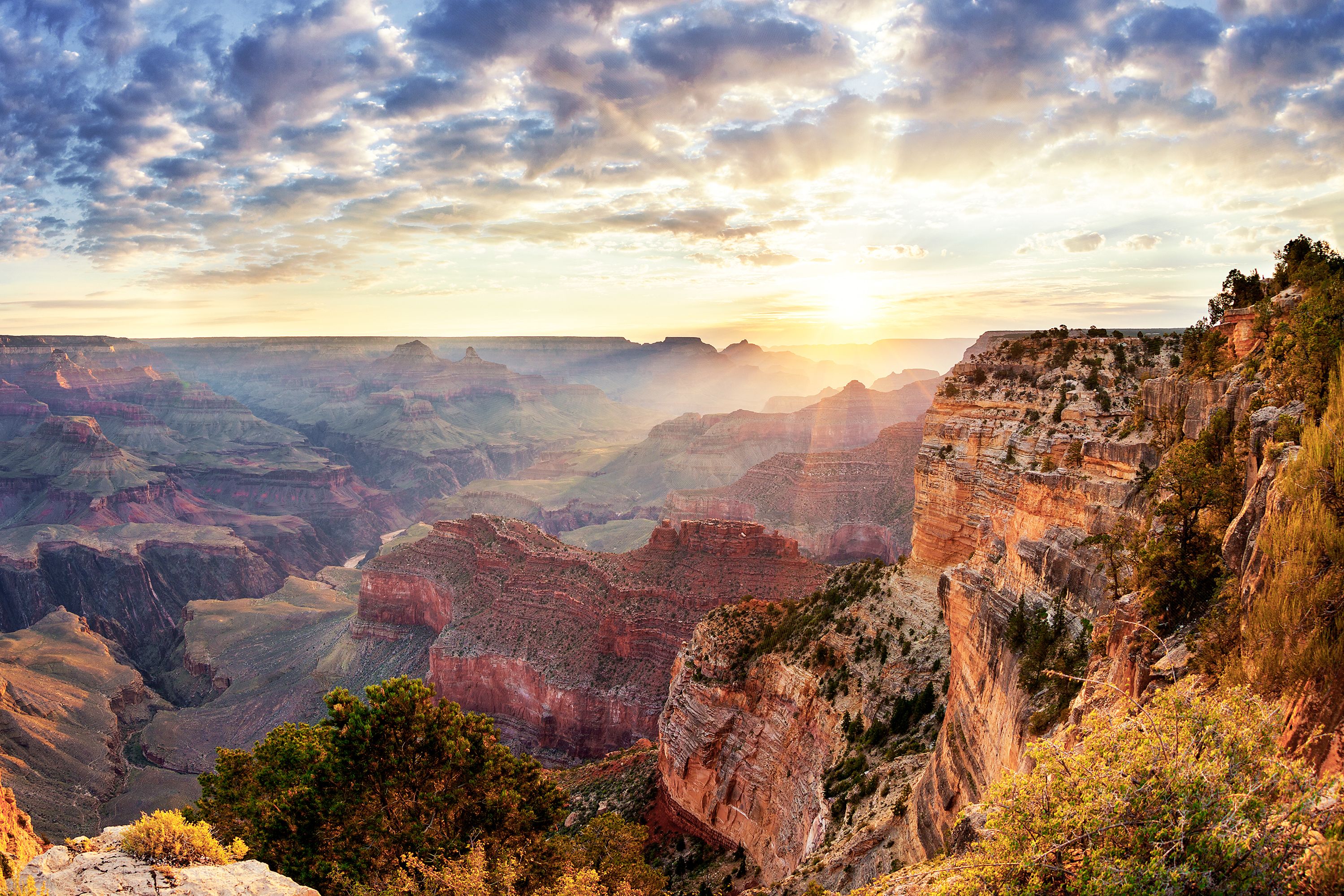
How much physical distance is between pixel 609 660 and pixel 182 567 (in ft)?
304

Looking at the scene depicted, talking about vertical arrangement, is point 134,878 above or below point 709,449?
above

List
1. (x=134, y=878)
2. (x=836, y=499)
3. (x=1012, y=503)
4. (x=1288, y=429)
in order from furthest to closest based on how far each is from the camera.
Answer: (x=836, y=499)
(x=1012, y=503)
(x=134, y=878)
(x=1288, y=429)

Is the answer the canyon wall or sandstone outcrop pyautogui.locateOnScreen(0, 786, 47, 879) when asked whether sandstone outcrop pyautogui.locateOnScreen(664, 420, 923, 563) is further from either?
sandstone outcrop pyautogui.locateOnScreen(0, 786, 47, 879)

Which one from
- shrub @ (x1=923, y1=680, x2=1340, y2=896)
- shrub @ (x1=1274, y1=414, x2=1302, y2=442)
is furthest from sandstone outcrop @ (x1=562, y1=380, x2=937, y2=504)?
shrub @ (x1=923, y1=680, x2=1340, y2=896)

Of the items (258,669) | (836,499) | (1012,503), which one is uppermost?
(1012,503)

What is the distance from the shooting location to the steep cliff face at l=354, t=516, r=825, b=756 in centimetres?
4856

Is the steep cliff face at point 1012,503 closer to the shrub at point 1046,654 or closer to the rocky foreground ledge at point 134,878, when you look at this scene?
the shrub at point 1046,654

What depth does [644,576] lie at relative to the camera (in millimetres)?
52906

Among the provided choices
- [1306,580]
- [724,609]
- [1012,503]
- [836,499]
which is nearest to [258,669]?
[724,609]

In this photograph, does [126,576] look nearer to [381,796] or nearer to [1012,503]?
[381,796]

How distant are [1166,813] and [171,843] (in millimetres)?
12593

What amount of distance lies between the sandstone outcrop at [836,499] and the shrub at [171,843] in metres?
68.8

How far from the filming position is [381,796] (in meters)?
16.6

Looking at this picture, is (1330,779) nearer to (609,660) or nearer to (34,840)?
(34,840)
